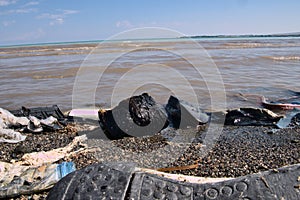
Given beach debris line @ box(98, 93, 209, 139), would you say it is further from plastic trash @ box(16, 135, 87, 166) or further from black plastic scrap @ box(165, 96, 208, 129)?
plastic trash @ box(16, 135, 87, 166)

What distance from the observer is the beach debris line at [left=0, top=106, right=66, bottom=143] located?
5.32m

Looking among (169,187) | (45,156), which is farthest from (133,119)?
(169,187)

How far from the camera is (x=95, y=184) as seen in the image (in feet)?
5.31

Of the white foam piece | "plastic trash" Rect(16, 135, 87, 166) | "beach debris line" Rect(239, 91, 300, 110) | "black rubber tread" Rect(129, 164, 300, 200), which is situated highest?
"black rubber tread" Rect(129, 164, 300, 200)

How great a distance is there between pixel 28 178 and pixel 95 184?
6.58 feet

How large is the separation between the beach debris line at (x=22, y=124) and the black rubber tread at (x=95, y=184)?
3973mm

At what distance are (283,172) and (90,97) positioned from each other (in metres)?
7.81

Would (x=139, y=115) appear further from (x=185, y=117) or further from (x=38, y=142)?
(x=38, y=142)

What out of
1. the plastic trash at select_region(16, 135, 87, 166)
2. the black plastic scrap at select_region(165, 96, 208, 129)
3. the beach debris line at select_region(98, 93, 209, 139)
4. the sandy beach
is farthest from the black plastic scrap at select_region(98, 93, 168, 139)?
the plastic trash at select_region(16, 135, 87, 166)

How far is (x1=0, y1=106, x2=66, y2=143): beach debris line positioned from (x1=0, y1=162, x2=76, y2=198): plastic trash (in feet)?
5.44

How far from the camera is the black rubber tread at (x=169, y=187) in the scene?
1504 mm

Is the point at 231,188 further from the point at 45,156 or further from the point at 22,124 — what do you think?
the point at 22,124

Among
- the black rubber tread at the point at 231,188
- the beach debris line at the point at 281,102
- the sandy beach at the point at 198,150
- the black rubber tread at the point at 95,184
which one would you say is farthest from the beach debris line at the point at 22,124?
the beach debris line at the point at 281,102

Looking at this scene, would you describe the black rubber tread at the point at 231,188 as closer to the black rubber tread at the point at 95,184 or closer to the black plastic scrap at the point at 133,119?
the black rubber tread at the point at 95,184
